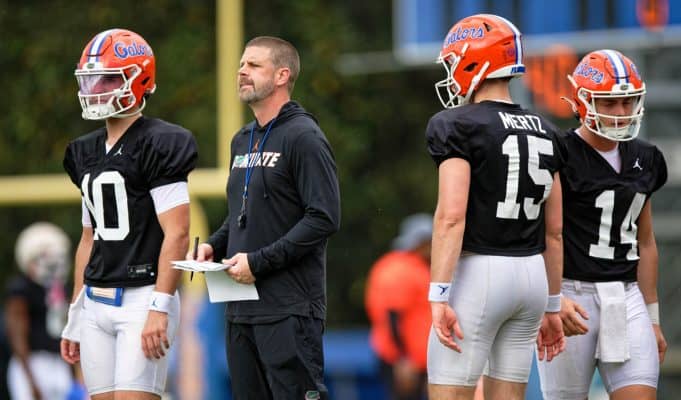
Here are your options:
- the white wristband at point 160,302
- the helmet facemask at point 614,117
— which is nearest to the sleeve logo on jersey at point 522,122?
the helmet facemask at point 614,117

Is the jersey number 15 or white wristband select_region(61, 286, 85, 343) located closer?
the jersey number 15

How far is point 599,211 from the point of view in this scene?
686cm

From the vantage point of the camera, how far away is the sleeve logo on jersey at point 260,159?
Answer: 21.8 feet

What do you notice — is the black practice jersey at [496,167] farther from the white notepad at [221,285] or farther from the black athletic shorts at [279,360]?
the white notepad at [221,285]

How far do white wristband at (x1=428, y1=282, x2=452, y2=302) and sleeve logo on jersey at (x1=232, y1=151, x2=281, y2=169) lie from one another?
0.95 m

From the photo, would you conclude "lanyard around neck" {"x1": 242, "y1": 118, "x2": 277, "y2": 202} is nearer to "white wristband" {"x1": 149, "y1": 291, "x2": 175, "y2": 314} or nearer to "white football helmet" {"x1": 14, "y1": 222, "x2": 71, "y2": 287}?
"white wristband" {"x1": 149, "y1": 291, "x2": 175, "y2": 314}

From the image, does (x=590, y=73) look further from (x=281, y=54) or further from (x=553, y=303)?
(x=281, y=54)

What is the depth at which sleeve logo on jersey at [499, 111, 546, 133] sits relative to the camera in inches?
249

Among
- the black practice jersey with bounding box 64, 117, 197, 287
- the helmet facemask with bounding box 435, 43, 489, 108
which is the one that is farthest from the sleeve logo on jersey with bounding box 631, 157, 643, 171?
the black practice jersey with bounding box 64, 117, 197, 287

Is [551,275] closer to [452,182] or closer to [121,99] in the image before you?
[452,182]

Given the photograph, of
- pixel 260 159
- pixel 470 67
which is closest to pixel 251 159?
pixel 260 159

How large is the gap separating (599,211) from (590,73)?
629 mm

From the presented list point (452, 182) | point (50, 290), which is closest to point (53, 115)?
point (50, 290)

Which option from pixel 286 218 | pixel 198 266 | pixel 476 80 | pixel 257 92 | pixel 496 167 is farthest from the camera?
pixel 257 92
